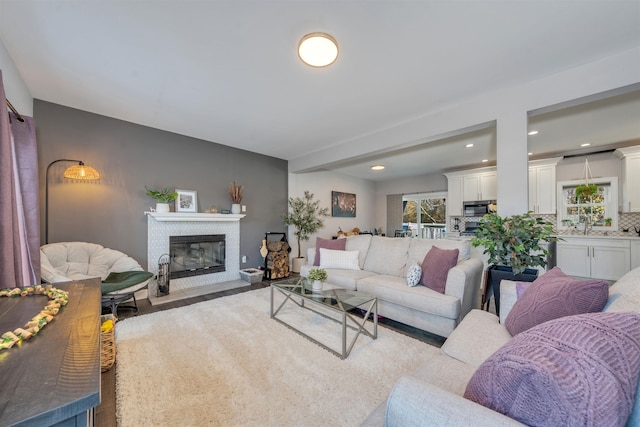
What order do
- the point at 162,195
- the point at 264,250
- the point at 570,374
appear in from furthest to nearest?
the point at 264,250
the point at 162,195
the point at 570,374

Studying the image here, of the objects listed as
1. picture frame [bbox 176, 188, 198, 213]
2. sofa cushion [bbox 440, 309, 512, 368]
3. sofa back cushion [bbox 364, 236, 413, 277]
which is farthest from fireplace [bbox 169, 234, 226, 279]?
sofa cushion [bbox 440, 309, 512, 368]

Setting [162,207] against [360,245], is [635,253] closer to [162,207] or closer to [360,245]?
[360,245]

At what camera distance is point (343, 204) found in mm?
6867

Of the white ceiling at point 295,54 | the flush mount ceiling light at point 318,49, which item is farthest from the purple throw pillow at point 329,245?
the flush mount ceiling light at point 318,49

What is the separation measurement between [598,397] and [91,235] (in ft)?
14.9

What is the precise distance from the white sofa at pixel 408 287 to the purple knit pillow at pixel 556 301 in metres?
0.89

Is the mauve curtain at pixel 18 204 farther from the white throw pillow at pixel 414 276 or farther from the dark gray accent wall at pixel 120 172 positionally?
the white throw pillow at pixel 414 276

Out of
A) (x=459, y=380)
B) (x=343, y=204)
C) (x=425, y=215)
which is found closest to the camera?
(x=459, y=380)

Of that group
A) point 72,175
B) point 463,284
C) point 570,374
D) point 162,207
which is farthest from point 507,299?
point 72,175

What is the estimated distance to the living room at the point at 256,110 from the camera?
1.84 metres

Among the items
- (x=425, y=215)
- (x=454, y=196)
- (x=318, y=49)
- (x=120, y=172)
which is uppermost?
(x=318, y=49)

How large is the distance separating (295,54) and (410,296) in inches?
96.0

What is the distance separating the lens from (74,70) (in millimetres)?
2307

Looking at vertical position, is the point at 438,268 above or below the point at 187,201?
below
